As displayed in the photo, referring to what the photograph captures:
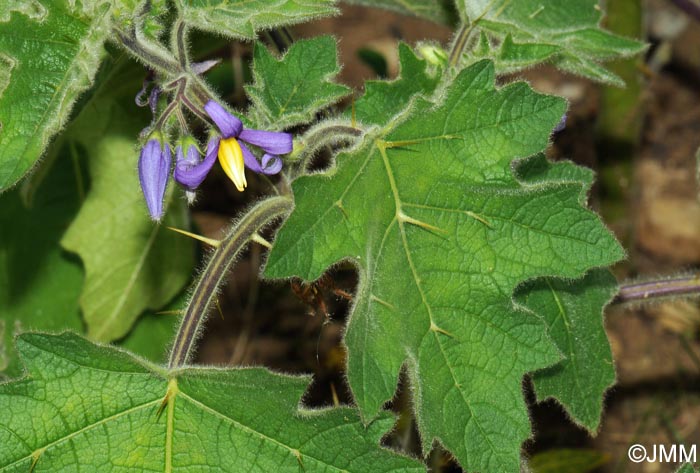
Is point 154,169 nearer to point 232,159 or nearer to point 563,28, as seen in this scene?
point 232,159

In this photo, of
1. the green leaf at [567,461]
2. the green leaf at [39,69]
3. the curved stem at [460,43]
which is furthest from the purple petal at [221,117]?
the green leaf at [567,461]

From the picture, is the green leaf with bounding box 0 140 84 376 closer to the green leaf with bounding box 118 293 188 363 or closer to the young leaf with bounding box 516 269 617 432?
the green leaf with bounding box 118 293 188 363

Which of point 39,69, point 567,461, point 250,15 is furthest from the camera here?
point 567,461

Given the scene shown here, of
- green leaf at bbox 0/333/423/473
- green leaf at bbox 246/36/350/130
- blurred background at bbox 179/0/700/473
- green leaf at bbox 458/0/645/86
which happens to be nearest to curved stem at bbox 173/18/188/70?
green leaf at bbox 246/36/350/130

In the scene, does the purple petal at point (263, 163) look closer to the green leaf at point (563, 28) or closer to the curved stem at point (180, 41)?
the curved stem at point (180, 41)

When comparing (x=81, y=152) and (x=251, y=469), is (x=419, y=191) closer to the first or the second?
(x=251, y=469)

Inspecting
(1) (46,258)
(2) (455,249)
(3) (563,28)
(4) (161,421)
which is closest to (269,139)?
(2) (455,249)
